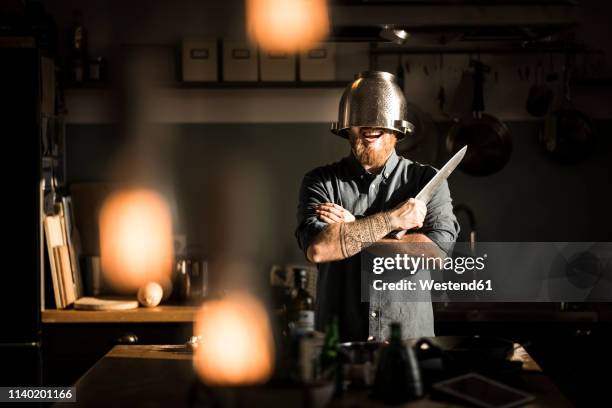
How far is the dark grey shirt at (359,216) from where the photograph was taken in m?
2.75

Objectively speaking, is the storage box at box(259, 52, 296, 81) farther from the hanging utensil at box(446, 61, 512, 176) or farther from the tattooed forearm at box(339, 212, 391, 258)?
the tattooed forearm at box(339, 212, 391, 258)

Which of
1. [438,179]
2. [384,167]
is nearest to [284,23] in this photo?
[384,167]

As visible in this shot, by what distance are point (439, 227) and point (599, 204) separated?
75.4 inches

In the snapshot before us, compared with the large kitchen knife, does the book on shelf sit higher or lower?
lower

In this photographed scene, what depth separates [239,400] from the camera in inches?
61.2

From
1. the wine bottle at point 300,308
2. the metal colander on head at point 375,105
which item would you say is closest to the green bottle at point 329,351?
the wine bottle at point 300,308

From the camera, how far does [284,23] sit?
4.21 m

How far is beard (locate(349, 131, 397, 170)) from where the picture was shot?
8.84ft

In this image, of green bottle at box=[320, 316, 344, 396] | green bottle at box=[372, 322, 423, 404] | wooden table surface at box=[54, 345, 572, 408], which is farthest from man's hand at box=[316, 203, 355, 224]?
green bottle at box=[372, 322, 423, 404]

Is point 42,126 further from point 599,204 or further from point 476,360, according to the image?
point 599,204

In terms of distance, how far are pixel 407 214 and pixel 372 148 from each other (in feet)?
0.95

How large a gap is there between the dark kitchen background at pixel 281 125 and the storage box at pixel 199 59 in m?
0.08

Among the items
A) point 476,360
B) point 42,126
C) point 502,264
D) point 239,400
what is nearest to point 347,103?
point 476,360

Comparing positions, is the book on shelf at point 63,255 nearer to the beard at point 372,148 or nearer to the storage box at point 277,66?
the storage box at point 277,66
